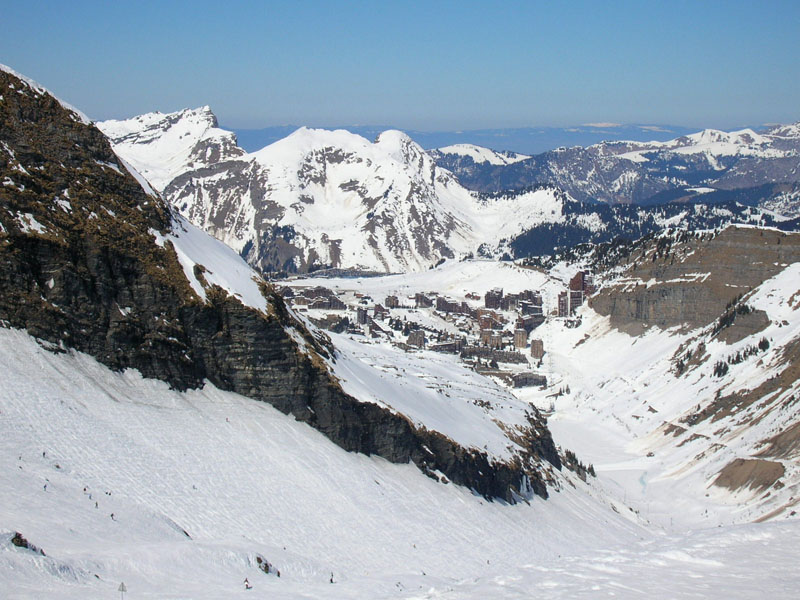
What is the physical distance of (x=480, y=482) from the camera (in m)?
49.0

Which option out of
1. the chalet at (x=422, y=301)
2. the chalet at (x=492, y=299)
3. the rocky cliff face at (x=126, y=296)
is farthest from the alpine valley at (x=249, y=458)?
the chalet at (x=422, y=301)

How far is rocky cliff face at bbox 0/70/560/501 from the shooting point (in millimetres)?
38344

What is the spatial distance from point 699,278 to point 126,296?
318 ft

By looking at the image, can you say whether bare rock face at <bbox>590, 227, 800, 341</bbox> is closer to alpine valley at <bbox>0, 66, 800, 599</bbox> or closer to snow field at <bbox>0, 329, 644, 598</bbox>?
alpine valley at <bbox>0, 66, 800, 599</bbox>

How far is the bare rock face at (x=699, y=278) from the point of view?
118m

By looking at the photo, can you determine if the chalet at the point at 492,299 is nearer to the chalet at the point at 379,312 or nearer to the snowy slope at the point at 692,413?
the chalet at the point at 379,312

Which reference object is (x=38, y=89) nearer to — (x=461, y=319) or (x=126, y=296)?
(x=126, y=296)

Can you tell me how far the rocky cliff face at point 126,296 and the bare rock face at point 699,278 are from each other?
76799mm

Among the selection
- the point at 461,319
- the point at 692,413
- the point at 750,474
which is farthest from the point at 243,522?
the point at 461,319

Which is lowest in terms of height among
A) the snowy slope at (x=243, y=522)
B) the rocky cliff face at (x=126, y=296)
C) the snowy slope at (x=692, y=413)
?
the snowy slope at (x=692, y=413)

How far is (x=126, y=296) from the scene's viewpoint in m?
41.1

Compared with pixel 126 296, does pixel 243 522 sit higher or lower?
lower

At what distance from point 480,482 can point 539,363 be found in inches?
3078

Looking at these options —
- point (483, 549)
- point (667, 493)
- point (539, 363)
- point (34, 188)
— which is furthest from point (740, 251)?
point (34, 188)
